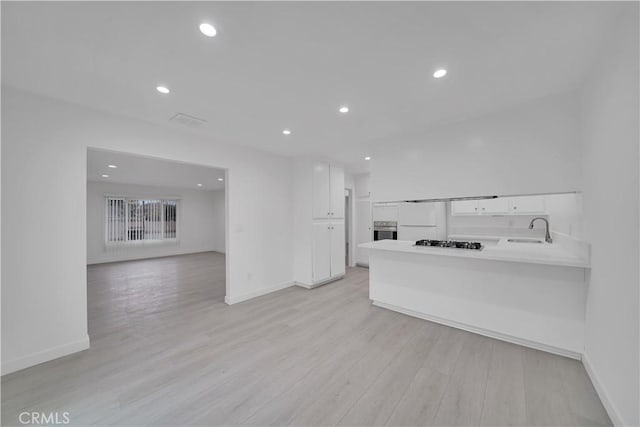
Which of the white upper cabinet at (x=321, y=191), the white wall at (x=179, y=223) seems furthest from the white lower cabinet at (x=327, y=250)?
the white wall at (x=179, y=223)

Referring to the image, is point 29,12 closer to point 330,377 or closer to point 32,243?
point 32,243

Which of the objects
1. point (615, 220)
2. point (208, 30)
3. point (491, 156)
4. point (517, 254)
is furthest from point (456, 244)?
point (208, 30)

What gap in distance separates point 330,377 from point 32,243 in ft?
9.39

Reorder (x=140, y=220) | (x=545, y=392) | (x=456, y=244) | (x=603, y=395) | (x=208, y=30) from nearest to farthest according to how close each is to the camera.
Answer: (x=208, y=30)
(x=603, y=395)
(x=545, y=392)
(x=456, y=244)
(x=140, y=220)

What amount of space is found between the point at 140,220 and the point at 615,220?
404 inches

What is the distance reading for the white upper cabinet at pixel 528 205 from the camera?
3.36 meters

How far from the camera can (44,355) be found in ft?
7.02

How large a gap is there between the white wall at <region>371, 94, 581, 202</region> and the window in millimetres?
8096

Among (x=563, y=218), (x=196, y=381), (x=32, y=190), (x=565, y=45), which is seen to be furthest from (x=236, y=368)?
(x=563, y=218)

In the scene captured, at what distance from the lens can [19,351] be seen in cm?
Result: 204

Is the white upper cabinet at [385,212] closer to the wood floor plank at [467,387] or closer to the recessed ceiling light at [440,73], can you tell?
the wood floor plank at [467,387]

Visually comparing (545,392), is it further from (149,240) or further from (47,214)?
(149,240)

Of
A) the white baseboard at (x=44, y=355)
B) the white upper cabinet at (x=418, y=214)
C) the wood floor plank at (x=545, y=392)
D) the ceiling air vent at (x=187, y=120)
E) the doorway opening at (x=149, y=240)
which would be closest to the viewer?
the wood floor plank at (x=545, y=392)

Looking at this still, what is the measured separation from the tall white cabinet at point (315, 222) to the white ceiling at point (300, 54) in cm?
182
